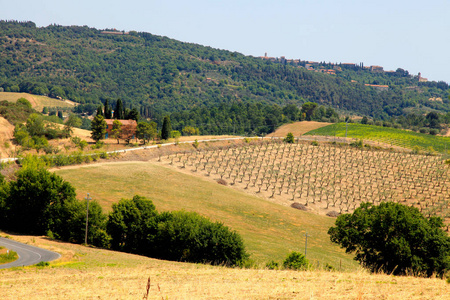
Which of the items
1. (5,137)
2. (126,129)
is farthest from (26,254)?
(126,129)

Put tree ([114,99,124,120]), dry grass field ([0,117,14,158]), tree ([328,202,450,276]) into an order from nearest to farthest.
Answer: tree ([328,202,450,276]) < dry grass field ([0,117,14,158]) < tree ([114,99,124,120])

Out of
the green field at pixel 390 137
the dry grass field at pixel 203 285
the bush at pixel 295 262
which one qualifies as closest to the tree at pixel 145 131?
the green field at pixel 390 137

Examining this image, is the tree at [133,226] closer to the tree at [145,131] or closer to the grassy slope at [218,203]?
the grassy slope at [218,203]

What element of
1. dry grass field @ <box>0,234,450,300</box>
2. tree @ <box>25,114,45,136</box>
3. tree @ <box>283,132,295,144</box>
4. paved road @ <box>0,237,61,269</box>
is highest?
tree @ <box>283,132,295,144</box>

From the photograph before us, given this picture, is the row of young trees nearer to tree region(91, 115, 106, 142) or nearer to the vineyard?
the vineyard

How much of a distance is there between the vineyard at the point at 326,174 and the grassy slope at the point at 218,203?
7321mm

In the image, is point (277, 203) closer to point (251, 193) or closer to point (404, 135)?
point (251, 193)

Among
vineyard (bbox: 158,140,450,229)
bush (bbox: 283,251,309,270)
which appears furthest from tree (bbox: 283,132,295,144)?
bush (bbox: 283,251,309,270)

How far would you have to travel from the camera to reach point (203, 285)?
24828 millimetres

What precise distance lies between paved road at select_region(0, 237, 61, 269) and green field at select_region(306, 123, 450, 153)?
11205 cm

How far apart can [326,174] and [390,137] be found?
177ft

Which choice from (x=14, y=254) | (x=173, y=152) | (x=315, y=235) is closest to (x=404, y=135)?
(x=173, y=152)

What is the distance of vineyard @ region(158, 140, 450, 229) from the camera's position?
84875 millimetres

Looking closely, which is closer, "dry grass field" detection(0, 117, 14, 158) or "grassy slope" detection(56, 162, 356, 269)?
"grassy slope" detection(56, 162, 356, 269)
